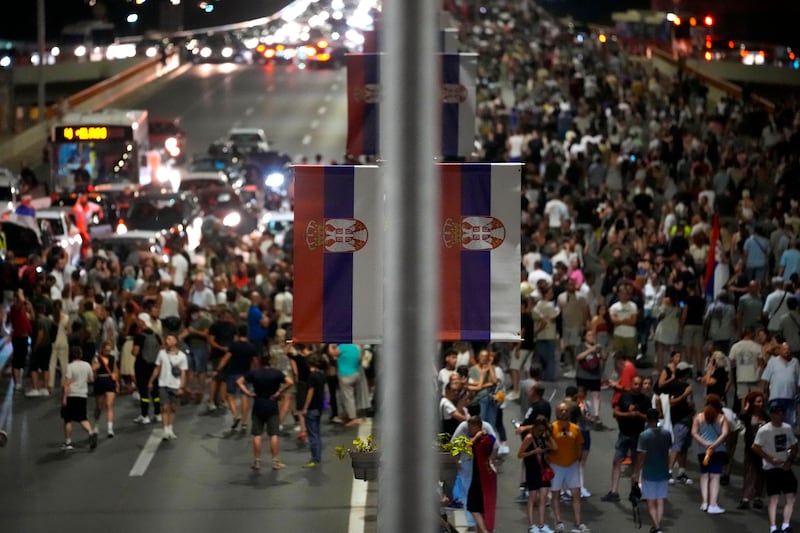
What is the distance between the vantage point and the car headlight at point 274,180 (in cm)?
4266

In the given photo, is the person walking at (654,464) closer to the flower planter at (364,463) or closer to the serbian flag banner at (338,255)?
the flower planter at (364,463)

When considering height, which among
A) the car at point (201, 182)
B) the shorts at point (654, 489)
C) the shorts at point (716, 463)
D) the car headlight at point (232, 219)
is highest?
the car at point (201, 182)

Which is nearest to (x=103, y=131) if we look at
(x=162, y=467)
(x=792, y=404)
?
Answer: (x=162, y=467)

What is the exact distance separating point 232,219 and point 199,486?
1849 cm

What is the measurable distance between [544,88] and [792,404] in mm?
32619

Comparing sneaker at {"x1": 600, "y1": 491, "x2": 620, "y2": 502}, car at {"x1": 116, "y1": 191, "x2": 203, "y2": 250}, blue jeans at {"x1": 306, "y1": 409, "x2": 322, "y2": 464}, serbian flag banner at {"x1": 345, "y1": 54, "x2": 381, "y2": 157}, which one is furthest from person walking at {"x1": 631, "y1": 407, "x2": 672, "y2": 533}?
car at {"x1": 116, "y1": 191, "x2": 203, "y2": 250}

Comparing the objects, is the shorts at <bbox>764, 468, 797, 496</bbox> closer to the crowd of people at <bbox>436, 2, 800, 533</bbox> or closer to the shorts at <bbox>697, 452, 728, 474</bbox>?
the crowd of people at <bbox>436, 2, 800, 533</bbox>

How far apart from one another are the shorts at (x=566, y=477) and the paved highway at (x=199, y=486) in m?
0.58

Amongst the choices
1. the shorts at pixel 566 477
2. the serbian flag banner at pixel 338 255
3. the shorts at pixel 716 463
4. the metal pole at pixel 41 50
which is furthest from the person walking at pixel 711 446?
the metal pole at pixel 41 50

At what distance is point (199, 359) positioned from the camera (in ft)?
71.9

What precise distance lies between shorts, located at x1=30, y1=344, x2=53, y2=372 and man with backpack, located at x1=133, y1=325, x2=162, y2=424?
75.6 inches

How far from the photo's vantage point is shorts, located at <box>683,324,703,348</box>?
22109mm

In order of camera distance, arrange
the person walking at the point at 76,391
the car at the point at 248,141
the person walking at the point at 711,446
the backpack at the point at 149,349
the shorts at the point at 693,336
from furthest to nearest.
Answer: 1. the car at the point at 248,141
2. the shorts at the point at 693,336
3. the backpack at the point at 149,349
4. the person walking at the point at 76,391
5. the person walking at the point at 711,446

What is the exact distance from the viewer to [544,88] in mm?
50250
